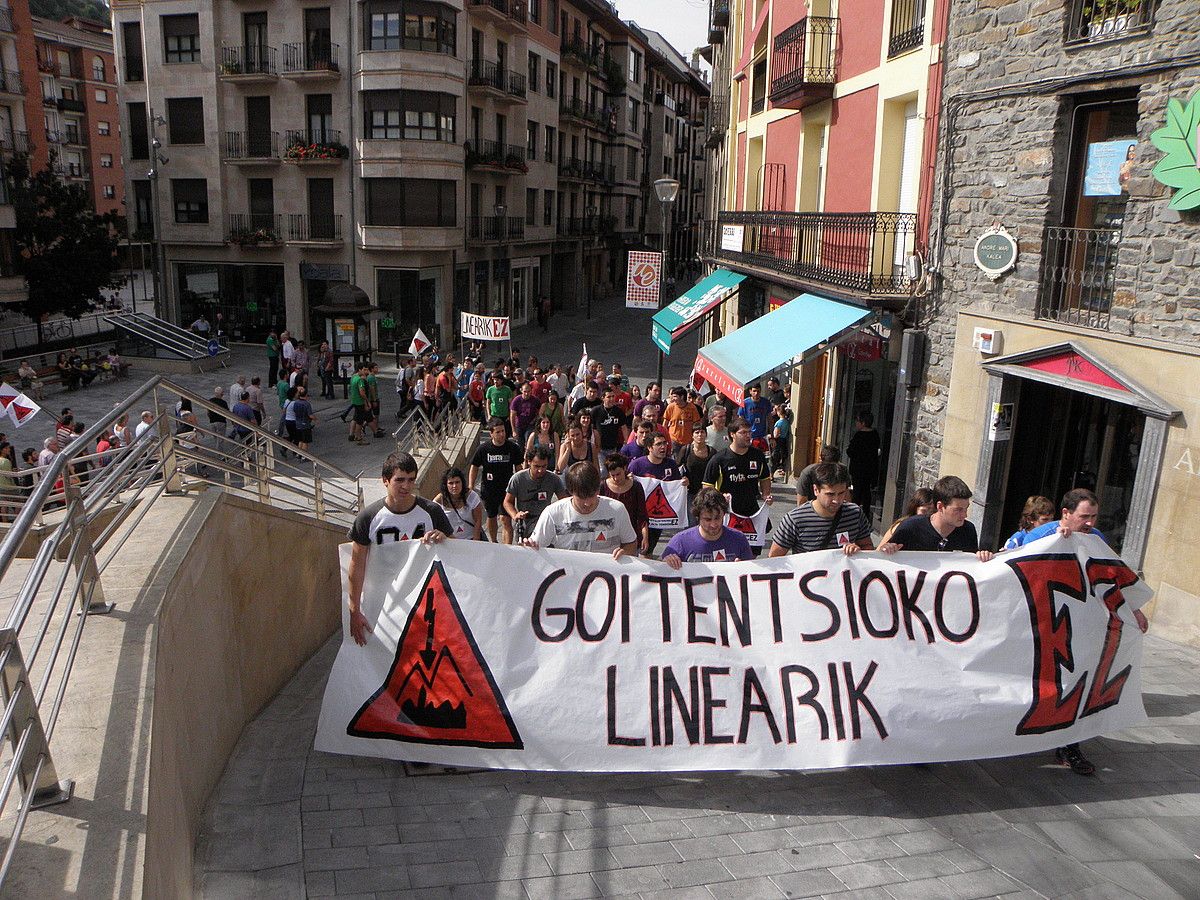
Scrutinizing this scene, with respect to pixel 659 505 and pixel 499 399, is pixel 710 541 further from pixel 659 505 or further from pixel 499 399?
pixel 499 399

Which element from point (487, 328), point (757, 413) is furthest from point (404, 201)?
point (757, 413)

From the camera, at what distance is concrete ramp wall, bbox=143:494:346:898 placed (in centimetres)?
414

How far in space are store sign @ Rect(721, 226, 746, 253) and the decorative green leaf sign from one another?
1348 centimetres

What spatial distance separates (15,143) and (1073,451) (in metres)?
37.0

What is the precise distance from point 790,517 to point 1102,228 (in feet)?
20.0

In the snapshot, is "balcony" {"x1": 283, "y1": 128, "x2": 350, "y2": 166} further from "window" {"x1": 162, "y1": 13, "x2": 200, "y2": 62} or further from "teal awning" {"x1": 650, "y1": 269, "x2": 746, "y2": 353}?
"teal awning" {"x1": 650, "y1": 269, "x2": 746, "y2": 353}

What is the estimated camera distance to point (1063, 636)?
6.07m

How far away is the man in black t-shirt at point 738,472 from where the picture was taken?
9.12 m

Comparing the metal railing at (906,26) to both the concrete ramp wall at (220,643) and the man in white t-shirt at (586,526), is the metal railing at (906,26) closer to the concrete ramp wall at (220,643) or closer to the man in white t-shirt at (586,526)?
the man in white t-shirt at (586,526)

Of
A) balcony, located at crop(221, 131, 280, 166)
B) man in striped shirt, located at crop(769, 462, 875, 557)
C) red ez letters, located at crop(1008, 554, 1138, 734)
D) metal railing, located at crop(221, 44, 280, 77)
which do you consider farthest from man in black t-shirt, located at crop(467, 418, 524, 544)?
metal railing, located at crop(221, 44, 280, 77)

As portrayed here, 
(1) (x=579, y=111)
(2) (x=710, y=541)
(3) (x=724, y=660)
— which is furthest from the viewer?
(1) (x=579, y=111)

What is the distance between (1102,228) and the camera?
1027 cm

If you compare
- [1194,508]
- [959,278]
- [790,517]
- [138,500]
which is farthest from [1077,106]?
[138,500]

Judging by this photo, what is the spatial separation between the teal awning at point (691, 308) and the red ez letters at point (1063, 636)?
13817 millimetres
